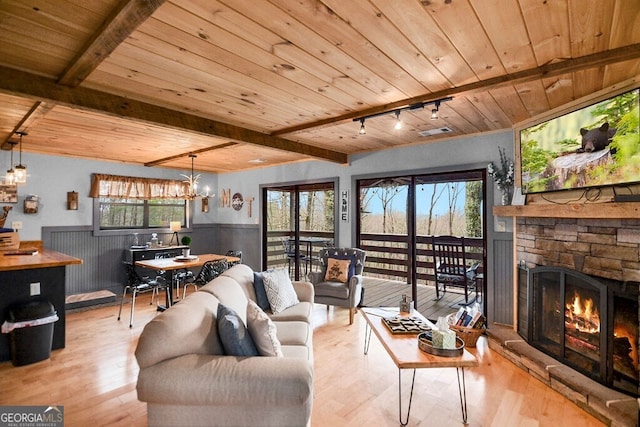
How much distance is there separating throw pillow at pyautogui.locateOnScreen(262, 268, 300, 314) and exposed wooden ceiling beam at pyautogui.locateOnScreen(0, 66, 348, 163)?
5.15 ft

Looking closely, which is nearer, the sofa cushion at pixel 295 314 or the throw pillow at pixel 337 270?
the sofa cushion at pixel 295 314

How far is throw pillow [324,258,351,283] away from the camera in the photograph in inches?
175

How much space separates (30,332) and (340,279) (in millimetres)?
3313

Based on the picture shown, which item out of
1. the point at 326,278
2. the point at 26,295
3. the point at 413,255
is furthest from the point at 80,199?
the point at 413,255

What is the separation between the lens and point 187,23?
169 cm

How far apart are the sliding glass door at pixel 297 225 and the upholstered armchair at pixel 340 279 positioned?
3.17 ft

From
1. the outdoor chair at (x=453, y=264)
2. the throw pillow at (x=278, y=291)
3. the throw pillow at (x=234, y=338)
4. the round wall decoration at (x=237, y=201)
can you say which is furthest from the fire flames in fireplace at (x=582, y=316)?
the round wall decoration at (x=237, y=201)

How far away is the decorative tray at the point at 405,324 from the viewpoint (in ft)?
8.68

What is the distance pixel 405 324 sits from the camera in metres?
2.77

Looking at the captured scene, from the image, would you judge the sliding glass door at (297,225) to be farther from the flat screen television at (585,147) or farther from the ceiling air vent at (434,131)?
the flat screen television at (585,147)

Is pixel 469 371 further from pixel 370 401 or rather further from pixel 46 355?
pixel 46 355

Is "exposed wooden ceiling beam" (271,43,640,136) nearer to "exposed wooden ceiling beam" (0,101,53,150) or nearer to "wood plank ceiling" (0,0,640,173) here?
"wood plank ceiling" (0,0,640,173)

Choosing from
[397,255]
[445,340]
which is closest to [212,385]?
[445,340]

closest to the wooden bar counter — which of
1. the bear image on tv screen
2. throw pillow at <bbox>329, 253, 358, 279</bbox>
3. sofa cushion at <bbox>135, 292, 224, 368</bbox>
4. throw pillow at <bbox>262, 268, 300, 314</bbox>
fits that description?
throw pillow at <bbox>262, 268, 300, 314</bbox>
